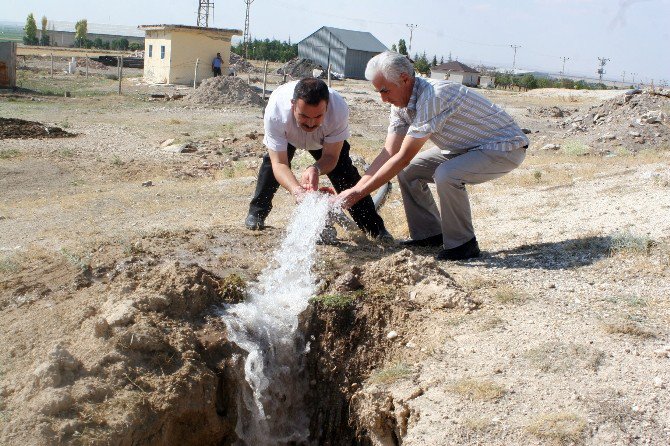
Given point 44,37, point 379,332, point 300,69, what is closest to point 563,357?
point 379,332

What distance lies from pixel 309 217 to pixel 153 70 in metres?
30.2

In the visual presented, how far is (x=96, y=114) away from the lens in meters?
21.6

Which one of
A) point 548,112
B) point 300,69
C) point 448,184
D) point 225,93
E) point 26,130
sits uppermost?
point 300,69

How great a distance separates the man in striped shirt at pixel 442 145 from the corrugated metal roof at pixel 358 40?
54.4m

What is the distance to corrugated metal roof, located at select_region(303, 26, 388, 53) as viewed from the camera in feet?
195

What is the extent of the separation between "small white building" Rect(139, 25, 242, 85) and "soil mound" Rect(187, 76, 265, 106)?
21.6ft

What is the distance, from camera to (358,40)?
199 ft

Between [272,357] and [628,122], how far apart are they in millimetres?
13865

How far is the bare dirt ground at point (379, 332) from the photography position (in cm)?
373

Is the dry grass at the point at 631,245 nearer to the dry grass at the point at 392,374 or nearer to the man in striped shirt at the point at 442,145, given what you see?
the man in striped shirt at the point at 442,145

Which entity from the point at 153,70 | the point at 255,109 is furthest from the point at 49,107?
the point at 153,70

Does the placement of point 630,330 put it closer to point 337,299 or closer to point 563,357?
point 563,357

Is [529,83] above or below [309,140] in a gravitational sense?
above

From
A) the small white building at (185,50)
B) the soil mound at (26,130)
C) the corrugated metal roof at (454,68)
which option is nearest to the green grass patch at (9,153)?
the soil mound at (26,130)
